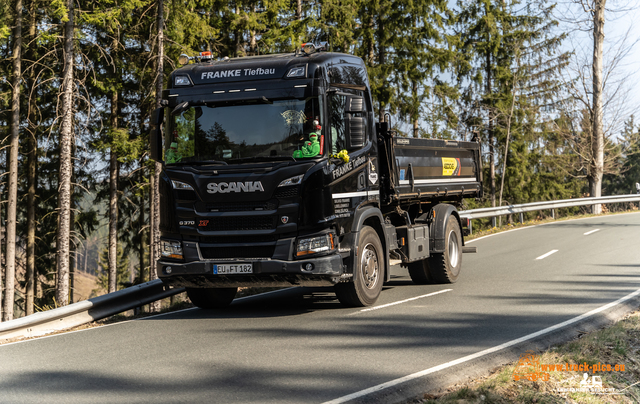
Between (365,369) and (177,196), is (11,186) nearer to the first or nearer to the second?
(177,196)

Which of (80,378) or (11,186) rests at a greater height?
(11,186)

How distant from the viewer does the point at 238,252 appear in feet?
28.1

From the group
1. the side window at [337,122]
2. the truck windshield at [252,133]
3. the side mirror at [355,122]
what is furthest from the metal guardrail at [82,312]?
the side mirror at [355,122]

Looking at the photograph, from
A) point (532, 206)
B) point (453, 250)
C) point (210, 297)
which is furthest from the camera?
point (532, 206)

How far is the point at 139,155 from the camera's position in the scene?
75.6 feet

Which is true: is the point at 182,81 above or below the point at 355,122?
above

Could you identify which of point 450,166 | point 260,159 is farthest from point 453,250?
Answer: point 260,159

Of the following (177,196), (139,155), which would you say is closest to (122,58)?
(139,155)

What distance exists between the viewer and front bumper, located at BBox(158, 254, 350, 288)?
8.35 m

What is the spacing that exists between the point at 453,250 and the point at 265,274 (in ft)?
17.7

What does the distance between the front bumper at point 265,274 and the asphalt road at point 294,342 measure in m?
0.55

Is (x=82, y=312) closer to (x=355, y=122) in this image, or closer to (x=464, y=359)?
(x=355, y=122)

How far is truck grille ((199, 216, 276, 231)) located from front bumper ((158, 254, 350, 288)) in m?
0.44

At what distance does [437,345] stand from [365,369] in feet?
Result: 4.32
